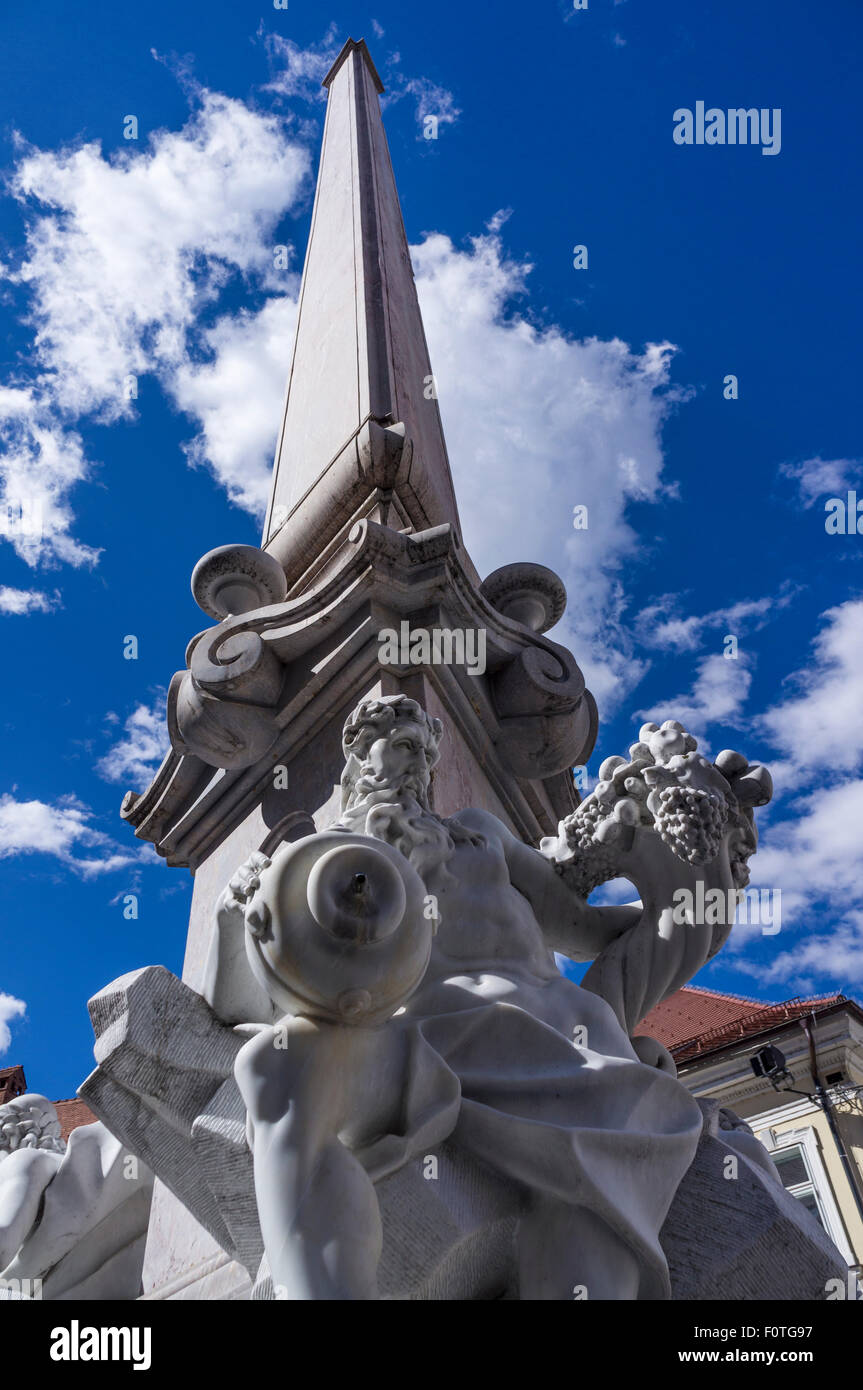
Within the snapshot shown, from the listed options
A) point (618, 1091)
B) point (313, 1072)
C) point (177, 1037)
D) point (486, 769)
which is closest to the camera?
point (313, 1072)

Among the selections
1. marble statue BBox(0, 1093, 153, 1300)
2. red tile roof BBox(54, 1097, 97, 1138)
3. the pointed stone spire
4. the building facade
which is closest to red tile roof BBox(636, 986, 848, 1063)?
the building facade

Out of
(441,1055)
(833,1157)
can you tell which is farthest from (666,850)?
(833,1157)

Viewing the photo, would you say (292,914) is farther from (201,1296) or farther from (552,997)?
(201,1296)

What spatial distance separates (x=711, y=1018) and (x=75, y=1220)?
17827mm

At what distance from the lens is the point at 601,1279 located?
2.47m

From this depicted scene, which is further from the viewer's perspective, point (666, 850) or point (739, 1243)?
point (666, 850)

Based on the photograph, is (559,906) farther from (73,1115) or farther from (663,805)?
(73,1115)

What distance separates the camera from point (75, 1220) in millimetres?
4078

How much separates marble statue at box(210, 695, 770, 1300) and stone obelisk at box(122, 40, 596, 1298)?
124 cm

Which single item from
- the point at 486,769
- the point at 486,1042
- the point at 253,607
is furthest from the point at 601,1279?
the point at 253,607

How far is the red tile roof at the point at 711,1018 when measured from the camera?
17.8 meters

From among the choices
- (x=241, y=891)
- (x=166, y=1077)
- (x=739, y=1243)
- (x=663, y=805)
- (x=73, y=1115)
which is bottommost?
(x=739, y=1243)

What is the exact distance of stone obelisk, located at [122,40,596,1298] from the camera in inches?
184

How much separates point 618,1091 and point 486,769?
2455 mm
